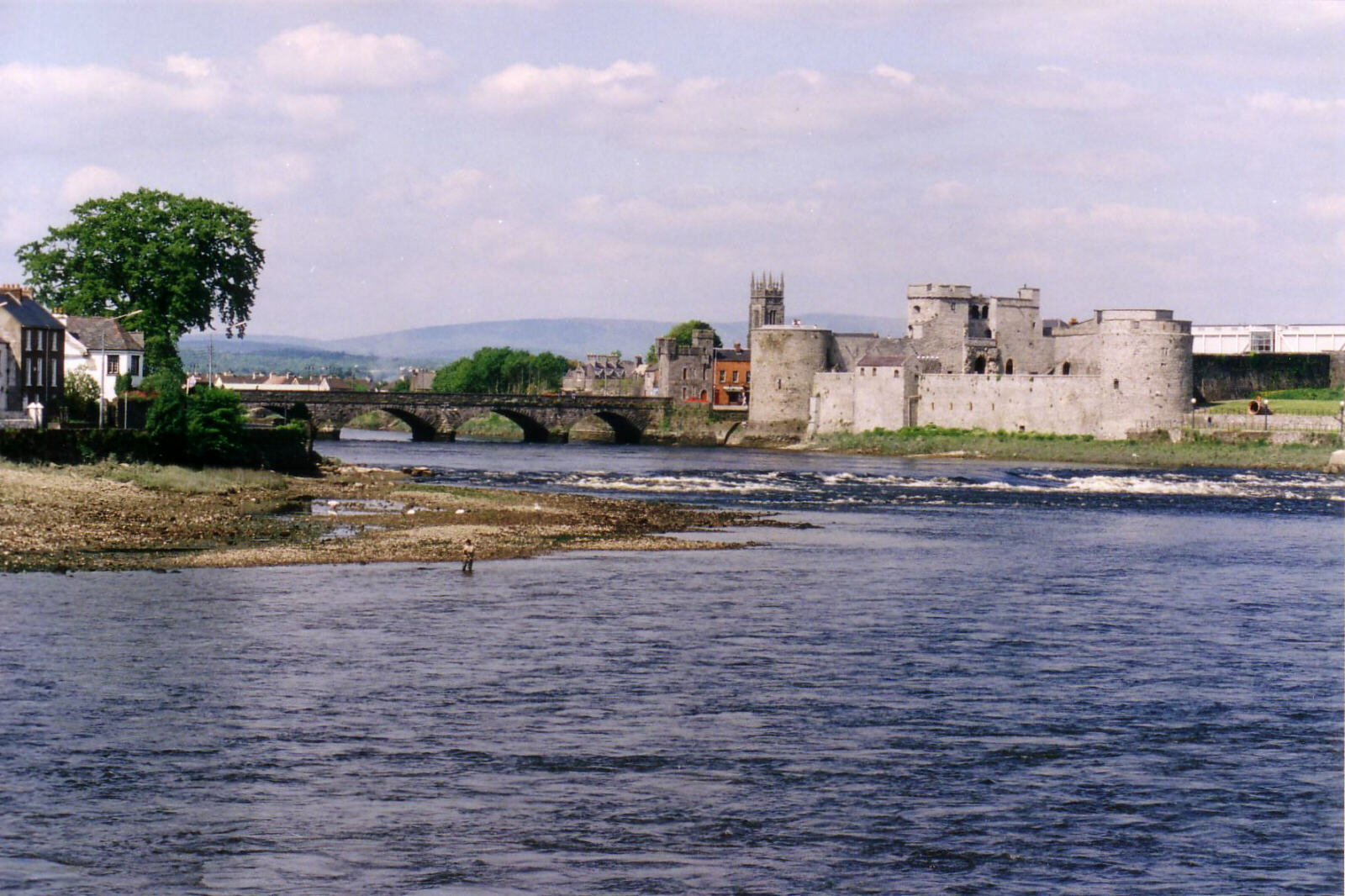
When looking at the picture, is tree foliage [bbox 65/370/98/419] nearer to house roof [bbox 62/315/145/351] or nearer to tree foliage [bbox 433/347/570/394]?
house roof [bbox 62/315/145/351]

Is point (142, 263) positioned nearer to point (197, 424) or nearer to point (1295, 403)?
point (197, 424)

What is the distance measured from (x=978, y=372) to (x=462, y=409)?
37.0 metres

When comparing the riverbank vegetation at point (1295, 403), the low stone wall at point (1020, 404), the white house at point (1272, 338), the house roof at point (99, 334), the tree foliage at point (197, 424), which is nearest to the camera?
the tree foliage at point (197, 424)

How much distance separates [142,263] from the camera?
79.4 meters

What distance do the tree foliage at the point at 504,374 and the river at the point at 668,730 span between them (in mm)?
147613

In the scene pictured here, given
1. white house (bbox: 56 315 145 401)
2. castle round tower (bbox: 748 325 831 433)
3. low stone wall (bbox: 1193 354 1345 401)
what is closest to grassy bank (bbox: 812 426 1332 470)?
castle round tower (bbox: 748 325 831 433)

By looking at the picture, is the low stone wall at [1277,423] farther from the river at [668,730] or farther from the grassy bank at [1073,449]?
the river at [668,730]

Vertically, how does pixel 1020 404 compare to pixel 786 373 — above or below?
below

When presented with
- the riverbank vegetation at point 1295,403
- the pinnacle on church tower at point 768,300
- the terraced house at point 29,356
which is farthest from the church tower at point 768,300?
the terraced house at point 29,356

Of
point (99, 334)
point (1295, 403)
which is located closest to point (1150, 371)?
point (1295, 403)

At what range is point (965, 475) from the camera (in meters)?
75.4

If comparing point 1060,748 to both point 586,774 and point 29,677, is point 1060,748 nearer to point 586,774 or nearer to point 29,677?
point 586,774

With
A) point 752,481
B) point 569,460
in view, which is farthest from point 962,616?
point 569,460

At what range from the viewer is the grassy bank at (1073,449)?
276 ft
